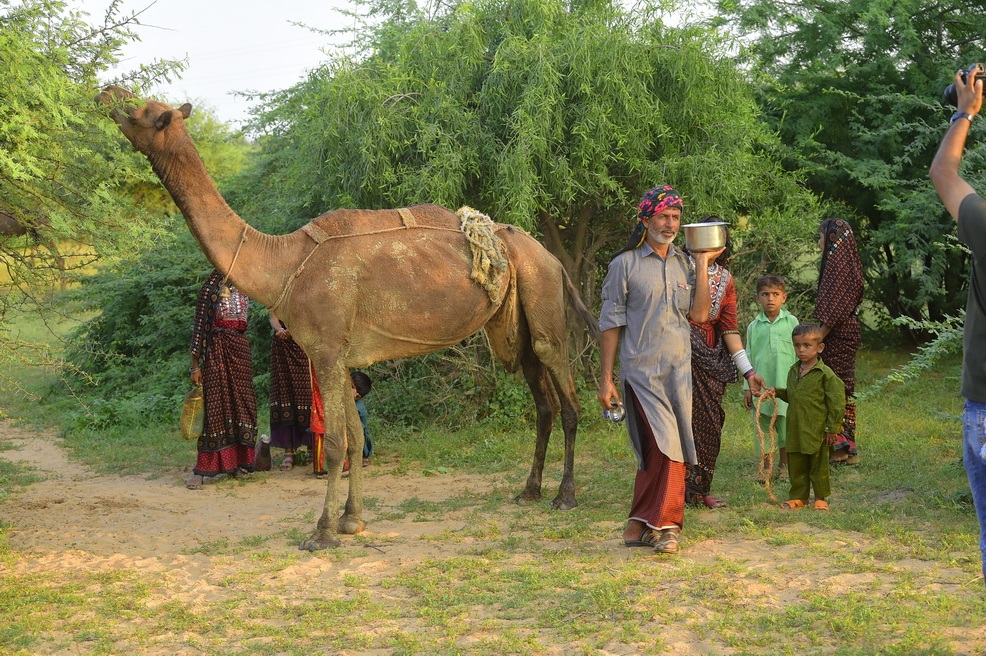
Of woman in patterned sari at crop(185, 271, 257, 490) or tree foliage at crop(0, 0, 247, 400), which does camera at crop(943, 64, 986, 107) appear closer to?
tree foliage at crop(0, 0, 247, 400)

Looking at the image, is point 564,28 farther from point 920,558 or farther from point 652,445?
point 920,558

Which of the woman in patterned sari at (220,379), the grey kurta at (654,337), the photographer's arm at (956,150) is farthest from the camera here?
the woman in patterned sari at (220,379)

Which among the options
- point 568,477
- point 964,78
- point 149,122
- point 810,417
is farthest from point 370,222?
point 964,78

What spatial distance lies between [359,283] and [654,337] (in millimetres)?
2054

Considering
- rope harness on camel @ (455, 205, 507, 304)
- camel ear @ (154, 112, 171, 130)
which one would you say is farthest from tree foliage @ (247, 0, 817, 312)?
camel ear @ (154, 112, 171, 130)

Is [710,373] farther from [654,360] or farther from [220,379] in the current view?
[220,379]

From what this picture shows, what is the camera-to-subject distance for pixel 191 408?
26.3 ft

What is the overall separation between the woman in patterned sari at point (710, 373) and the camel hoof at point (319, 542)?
2.42 m

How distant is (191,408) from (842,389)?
513cm

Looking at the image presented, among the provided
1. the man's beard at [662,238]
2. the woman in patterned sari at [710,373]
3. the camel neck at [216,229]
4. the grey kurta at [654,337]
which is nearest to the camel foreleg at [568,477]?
the woman in patterned sari at [710,373]

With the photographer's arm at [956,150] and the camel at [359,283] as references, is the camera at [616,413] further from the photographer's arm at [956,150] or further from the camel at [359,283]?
the photographer's arm at [956,150]

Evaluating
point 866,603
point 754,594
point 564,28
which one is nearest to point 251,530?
point 754,594

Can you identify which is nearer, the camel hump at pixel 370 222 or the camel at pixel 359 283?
the camel at pixel 359 283

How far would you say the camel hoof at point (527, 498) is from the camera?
7.09m
